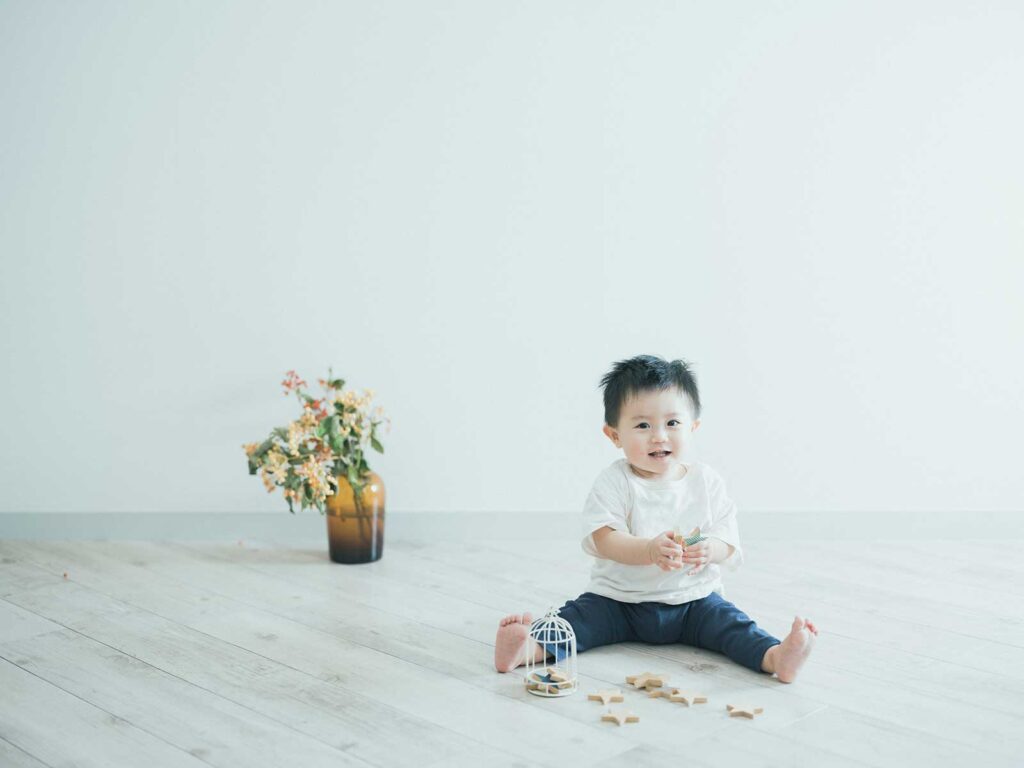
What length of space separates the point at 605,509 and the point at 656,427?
17 centimetres

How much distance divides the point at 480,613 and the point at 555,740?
667mm

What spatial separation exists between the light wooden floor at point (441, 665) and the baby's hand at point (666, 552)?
178 mm

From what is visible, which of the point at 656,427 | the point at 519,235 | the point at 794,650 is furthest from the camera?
the point at 519,235

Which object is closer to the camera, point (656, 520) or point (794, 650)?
point (794, 650)

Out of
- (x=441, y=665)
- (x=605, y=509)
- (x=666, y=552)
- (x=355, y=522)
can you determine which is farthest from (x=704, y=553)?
(x=355, y=522)

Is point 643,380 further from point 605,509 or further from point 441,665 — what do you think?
point 441,665

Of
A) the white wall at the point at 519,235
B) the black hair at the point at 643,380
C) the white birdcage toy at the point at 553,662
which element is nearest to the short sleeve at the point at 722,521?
the black hair at the point at 643,380

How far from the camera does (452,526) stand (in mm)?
2865

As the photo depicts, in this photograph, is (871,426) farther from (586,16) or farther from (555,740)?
(555,740)

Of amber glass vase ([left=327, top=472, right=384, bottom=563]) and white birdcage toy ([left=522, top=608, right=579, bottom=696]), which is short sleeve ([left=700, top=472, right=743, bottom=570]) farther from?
amber glass vase ([left=327, top=472, right=384, bottom=563])

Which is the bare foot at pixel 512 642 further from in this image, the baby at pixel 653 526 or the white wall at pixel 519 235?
the white wall at pixel 519 235

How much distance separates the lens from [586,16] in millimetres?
2797

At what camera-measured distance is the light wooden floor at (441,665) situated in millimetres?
1559

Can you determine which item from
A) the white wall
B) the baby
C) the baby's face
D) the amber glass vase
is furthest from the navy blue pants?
the white wall
